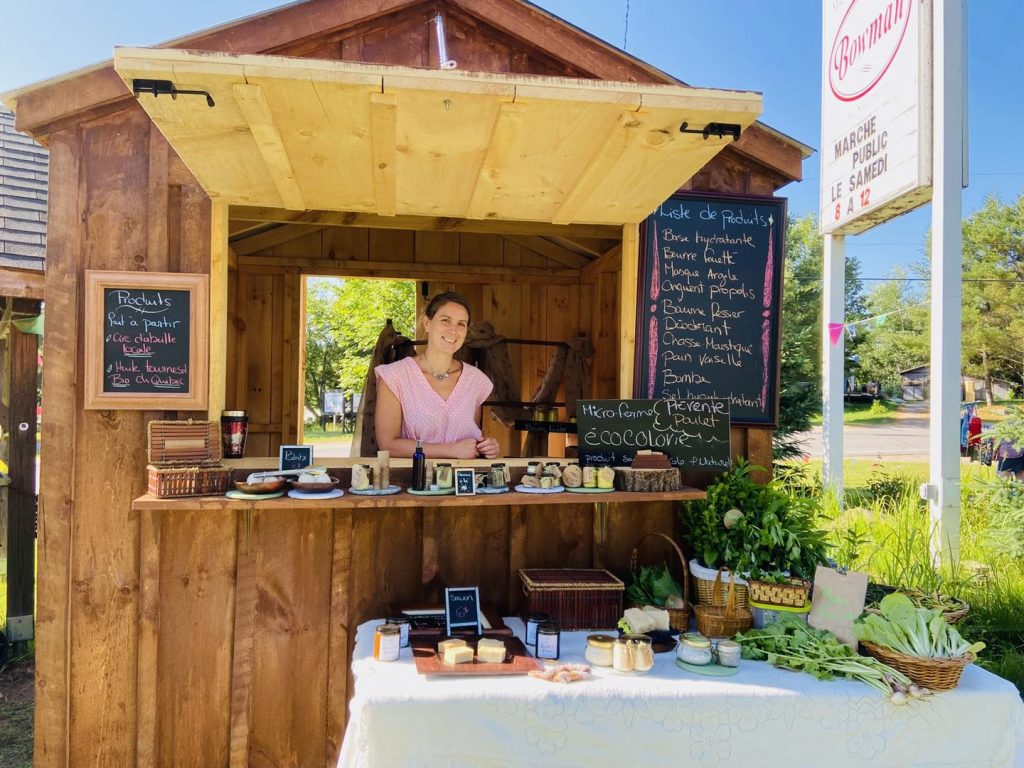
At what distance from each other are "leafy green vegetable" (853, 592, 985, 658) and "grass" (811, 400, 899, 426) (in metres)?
33.8

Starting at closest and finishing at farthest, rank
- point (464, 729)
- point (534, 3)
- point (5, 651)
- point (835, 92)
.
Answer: point (464, 729) < point (534, 3) < point (5, 651) < point (835, 92)

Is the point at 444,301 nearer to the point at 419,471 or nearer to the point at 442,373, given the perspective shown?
the point at 442,373

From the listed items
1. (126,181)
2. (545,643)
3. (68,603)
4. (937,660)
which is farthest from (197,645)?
(937,660)

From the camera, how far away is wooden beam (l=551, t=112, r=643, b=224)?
181 cm

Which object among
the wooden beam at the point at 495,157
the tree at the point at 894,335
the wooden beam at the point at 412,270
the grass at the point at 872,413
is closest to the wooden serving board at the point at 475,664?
the wooden beam at the point at 495,157

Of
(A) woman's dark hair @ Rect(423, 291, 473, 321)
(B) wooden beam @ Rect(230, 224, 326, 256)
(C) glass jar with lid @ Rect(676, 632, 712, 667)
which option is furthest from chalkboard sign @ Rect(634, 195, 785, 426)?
(B) wooden beam @ Rect(230, 224, 326, 256)

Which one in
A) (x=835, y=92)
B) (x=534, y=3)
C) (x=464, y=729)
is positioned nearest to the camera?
(x=464, y=729)

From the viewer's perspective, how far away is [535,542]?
2648 mm

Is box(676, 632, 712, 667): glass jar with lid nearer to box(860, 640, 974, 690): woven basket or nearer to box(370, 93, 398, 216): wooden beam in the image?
box(860, 640, 974, 690): woven basket

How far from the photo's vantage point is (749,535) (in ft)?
7.98

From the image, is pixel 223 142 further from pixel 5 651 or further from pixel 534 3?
pixel 5 651

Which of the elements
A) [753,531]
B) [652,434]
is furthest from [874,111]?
[753,531]

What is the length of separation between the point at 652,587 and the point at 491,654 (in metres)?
0.85

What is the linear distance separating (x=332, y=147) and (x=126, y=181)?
101 cm
